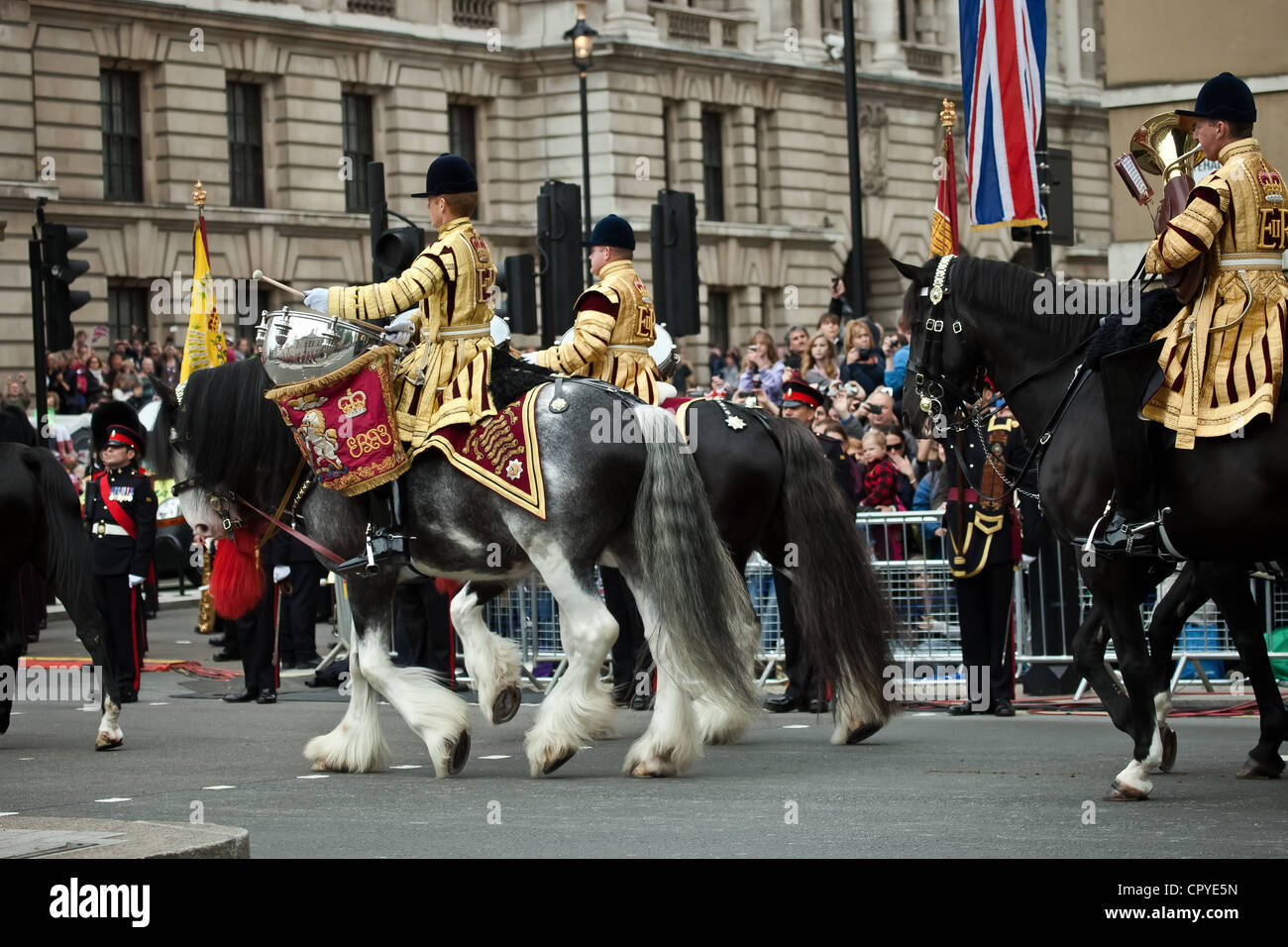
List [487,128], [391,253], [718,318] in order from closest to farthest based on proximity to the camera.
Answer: [391,253] → [487,128] → [718,318]

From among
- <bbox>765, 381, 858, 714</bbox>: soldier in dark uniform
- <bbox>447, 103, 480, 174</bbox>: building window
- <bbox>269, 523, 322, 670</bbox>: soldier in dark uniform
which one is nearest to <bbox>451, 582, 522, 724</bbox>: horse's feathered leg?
<bbox>765, 381, 858, 714</bbox>: soldier in dark uniform

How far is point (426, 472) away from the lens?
11.0 meters

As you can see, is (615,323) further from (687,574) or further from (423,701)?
(423,701)

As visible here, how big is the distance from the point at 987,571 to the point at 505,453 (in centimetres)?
451

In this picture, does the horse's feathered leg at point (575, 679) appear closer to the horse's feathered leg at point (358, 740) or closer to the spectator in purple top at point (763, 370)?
the horse's feathered leg at point (358, 740)

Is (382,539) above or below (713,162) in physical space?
below

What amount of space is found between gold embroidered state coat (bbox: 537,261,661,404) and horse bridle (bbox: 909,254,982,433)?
8.04 feet

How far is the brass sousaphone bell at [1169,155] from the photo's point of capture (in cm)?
998

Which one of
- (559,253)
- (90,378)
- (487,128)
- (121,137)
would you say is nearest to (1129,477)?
(559,253)

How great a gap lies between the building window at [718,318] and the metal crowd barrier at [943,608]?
33626 mm

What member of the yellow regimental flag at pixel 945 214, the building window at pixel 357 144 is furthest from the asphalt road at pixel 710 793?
the building window at pixel 357 144

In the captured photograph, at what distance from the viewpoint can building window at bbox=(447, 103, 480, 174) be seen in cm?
4581

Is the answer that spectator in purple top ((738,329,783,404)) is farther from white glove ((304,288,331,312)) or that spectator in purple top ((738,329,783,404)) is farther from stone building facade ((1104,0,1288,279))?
white glove ((304,288,331,312))

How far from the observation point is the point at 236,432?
1160 centimetres
